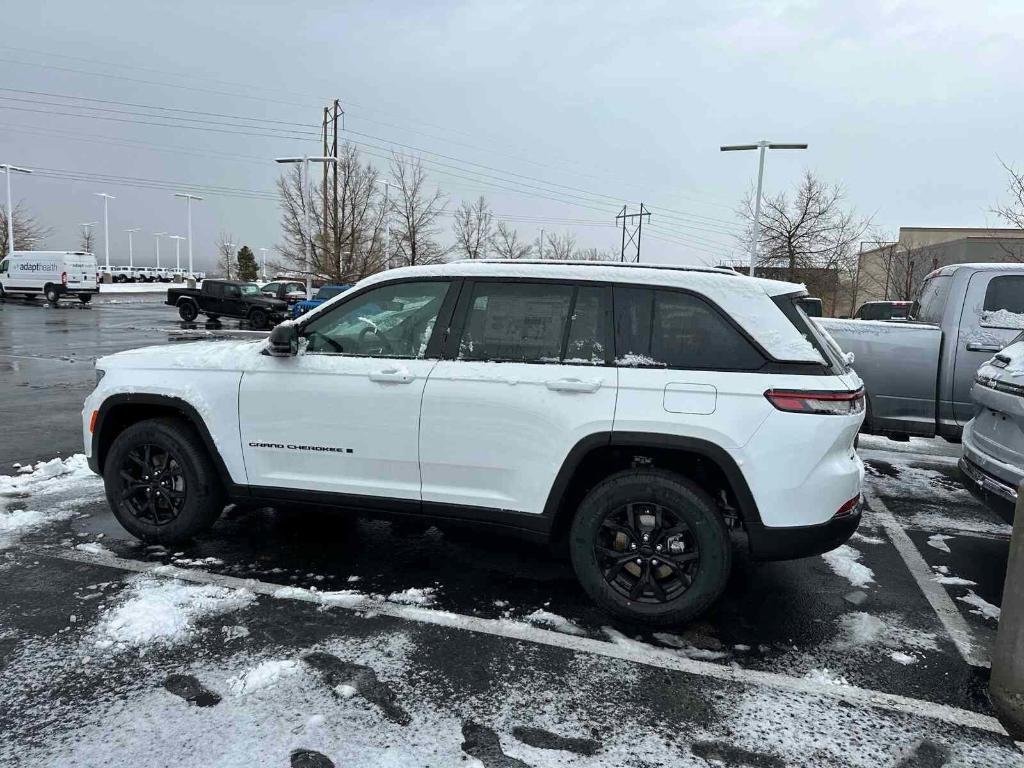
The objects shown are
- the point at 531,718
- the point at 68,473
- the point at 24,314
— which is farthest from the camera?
the point at 24,314

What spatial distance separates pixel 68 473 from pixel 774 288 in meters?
5.98

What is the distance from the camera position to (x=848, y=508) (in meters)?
3.48

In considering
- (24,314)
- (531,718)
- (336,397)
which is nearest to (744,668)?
(531,718)

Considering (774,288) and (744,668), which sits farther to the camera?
(774,288)

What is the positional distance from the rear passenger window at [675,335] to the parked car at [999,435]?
175 cm

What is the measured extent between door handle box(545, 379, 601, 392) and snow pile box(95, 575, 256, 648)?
202 centimetres

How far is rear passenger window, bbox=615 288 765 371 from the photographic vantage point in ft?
11.3

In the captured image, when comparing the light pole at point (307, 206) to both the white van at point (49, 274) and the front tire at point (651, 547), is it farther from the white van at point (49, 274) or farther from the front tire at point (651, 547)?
the front tire at point (651, 547)

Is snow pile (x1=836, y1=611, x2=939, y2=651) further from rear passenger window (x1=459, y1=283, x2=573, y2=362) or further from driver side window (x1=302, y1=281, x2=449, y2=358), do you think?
driver side window (x1=302, y1=281, x2=449, y2=358)

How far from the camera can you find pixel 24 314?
2825 centimetres

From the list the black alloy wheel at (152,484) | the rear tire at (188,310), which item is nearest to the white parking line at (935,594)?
the black alloy wheel at (152,484)

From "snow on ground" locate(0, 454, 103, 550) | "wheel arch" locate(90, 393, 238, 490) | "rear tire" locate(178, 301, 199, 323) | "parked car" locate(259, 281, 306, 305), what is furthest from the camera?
"parked car" locate(259, 281, 306, 305)

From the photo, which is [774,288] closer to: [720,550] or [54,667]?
[720,550]

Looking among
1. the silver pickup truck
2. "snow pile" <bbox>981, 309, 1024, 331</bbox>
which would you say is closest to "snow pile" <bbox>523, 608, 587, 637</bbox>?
the silver pickup truck
